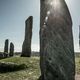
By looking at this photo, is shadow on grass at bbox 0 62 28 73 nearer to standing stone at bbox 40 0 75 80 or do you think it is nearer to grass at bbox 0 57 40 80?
grass at bbox 0 57 40 80

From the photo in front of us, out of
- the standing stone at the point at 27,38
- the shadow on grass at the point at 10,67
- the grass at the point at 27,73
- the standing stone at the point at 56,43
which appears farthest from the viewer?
the standing stone at the point at 27,38

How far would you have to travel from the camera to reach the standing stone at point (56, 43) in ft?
20.2

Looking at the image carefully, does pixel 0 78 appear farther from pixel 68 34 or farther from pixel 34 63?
pixel 68 34

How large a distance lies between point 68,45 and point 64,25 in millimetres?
750

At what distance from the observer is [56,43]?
6629 millimetres

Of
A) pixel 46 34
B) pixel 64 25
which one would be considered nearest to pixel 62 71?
pixel 46 34

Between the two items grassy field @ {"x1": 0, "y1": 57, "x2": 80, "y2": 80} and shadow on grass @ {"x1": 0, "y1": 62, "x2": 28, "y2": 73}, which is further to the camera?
shadow on grass @ {"x1": 0, "y1": 62, "x2": 28, "y2": 73}

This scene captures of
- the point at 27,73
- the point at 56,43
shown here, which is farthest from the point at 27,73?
the point at 56,43

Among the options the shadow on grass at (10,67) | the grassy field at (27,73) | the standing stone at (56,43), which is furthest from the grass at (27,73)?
the standing stone at (56,43)

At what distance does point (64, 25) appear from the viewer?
7461 millimetres

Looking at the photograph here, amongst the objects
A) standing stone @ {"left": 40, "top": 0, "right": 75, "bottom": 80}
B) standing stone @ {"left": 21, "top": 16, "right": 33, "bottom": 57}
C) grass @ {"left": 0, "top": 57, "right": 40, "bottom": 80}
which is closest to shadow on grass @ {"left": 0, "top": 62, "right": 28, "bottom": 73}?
grass @ {"left": 0, "top": 57, "right": 40, "bottom": 80}

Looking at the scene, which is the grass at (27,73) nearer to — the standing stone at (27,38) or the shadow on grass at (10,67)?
the shadow on grass at (10,67)

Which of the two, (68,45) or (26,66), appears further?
(26,66)

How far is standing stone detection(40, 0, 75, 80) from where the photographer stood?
242 inches
